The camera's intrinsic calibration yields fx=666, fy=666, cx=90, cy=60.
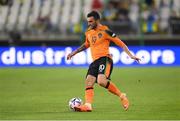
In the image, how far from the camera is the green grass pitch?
12812 mm

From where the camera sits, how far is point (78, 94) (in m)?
17.5

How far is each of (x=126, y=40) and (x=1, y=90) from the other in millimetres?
12305

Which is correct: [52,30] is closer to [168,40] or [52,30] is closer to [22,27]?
[22,27]

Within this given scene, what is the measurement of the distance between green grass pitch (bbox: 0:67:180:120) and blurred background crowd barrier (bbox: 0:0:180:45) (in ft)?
9.62

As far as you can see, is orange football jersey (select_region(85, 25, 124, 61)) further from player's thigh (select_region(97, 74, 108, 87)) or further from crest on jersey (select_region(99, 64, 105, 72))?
player's thigh (select_region(97, 74, 108, 87))

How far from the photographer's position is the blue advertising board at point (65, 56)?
28648 mm

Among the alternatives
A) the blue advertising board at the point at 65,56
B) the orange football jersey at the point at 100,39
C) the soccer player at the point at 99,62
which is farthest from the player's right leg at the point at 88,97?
the blue advertising board at the point at 65,56

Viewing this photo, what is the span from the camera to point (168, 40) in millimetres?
Answer: 30016

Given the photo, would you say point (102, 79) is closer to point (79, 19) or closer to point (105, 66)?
point (105, 66)

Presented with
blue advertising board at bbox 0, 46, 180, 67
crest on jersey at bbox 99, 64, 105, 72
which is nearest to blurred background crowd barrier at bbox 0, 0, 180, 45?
blue advertising board at bbox 0, 46, 180, 67

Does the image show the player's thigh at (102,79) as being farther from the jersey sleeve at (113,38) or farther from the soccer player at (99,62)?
the jersey sleeve at (113,38)

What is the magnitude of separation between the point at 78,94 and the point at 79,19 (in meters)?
14.0

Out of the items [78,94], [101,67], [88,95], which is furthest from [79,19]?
[88,95]

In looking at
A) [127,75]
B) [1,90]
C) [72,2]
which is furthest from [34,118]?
[72,2]
